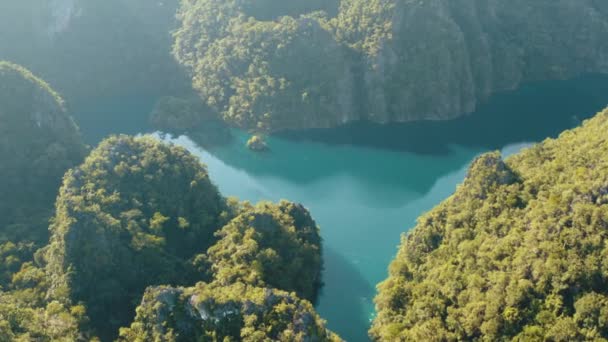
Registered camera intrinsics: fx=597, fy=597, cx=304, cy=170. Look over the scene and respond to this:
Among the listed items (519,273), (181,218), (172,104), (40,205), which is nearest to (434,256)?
(519,273)

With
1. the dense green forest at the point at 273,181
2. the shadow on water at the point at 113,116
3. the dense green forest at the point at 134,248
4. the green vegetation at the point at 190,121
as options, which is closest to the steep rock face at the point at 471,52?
the dense green forest at the point at 273,181

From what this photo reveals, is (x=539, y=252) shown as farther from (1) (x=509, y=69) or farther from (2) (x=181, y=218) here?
(1) (x=509, y=69)

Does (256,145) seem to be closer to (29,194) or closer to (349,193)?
(349,193)

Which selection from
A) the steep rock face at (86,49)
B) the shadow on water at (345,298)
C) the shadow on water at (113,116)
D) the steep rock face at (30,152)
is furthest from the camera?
the steep rock face at (86,49)

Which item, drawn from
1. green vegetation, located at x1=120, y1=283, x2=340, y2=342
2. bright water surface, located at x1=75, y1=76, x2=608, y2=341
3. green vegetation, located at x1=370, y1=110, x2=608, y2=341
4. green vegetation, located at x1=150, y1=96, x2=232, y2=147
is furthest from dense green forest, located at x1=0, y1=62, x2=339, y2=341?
green vegetation, located at x1=150, y1=96, x2=232, y2=147

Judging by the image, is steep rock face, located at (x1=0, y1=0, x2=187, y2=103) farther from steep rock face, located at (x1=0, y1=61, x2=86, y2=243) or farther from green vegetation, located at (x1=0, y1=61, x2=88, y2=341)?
green vegetation, located at (x1=0, y1=61, x2=88, y2=341)

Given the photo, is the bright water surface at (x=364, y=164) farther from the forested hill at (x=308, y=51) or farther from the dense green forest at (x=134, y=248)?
the dense green forest at (x=134, y=248)
